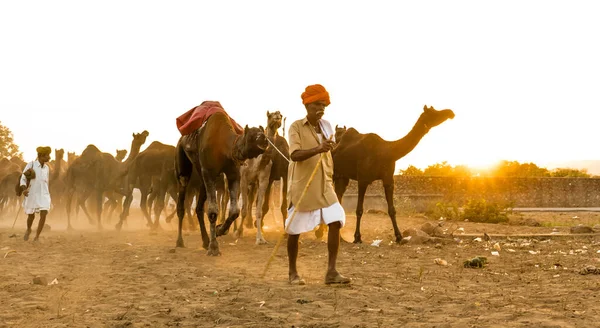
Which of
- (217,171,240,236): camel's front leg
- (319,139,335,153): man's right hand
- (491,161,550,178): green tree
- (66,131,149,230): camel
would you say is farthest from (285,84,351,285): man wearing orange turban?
(491,161,550,178): green tree

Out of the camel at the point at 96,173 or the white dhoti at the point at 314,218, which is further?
the camel at the point at 96,173

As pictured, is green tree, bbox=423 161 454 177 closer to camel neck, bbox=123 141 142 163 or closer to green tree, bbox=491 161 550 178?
green tree, bbox=491 161 550 178

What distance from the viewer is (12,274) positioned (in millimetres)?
8891

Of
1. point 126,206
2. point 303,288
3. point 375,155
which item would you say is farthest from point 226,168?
point 126,206

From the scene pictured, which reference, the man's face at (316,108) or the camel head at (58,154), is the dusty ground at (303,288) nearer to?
the man's face at (316,108)

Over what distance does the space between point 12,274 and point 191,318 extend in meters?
4.24

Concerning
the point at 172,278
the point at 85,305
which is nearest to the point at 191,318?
the point at 85,305

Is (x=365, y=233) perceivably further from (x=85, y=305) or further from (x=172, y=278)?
(x=85, y=305)

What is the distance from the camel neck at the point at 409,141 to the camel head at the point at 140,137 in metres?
9.24

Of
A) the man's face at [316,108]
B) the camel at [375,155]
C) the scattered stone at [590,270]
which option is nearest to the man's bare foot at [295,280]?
the man's face at [316,108]

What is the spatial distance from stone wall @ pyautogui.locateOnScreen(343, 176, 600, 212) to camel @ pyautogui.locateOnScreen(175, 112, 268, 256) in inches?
658

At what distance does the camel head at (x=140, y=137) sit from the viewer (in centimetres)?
1964

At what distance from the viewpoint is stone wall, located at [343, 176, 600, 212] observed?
28.4 metres

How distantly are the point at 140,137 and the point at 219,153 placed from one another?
31.5ft
